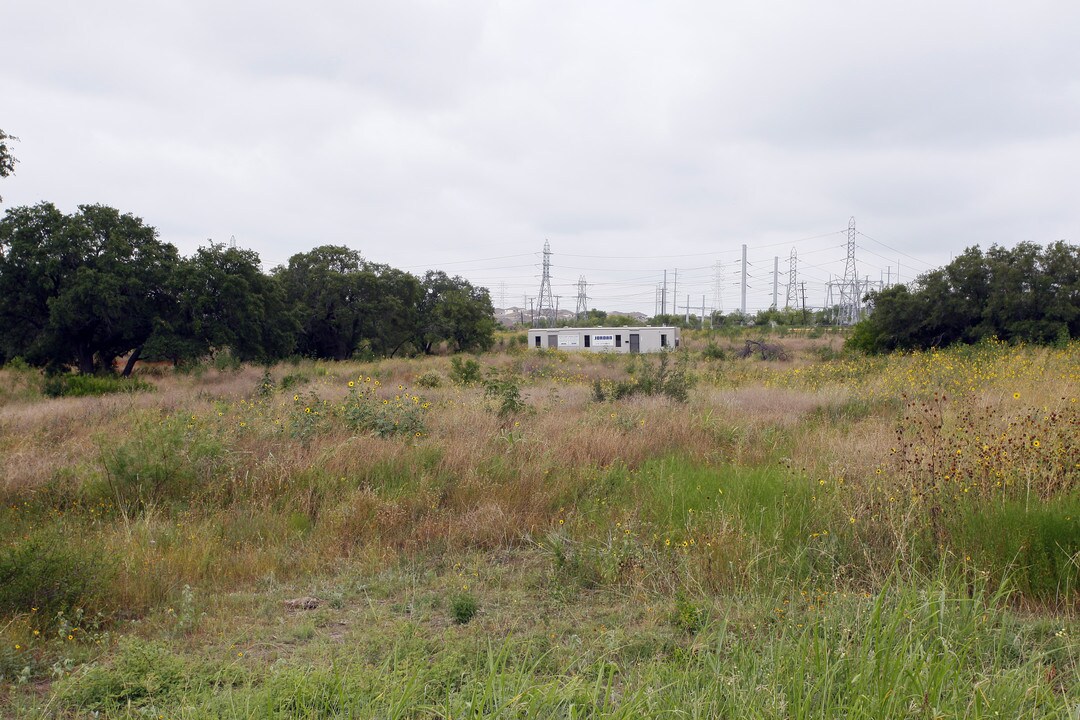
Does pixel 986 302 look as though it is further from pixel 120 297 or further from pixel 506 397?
pixel 120 297

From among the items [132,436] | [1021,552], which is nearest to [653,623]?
[1021,552]

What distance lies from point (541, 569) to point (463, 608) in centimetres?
103

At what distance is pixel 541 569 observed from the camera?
16.9 feet

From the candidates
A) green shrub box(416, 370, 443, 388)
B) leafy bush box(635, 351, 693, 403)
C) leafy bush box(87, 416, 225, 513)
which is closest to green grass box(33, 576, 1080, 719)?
leafy bush box(87, 416, 225, 513)

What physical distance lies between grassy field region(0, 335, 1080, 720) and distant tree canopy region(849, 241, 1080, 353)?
18.9 m

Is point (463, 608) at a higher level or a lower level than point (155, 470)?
lower

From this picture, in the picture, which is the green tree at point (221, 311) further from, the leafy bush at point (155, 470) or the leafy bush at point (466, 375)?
the leafy bush at point (155, 470)

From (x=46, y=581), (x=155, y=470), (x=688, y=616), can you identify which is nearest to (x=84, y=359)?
(x=155, y=470)

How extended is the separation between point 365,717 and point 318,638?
55.0 inches

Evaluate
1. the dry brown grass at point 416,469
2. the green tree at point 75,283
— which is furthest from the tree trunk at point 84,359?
the dry brown grass at point 416,469

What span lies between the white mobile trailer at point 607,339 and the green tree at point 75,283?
28943 mm

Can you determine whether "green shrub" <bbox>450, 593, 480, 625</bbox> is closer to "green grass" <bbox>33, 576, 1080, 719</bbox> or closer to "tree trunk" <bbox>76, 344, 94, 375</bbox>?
"green grass" <bbox>33, 576, 1080, 719</bbox>

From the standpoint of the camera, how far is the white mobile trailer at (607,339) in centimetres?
5334

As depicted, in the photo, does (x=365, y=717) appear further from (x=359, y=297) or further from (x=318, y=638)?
(x=359, y=297)
